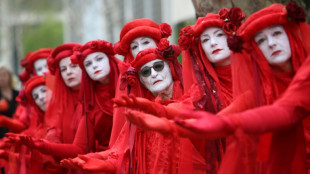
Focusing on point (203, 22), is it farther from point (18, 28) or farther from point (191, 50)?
point (18, 28)

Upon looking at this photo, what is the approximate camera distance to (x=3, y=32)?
1017 inches

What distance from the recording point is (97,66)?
582 cm

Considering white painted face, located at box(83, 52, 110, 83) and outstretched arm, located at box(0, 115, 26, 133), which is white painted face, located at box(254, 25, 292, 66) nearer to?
white painted face, located at box(83, 52, 110, 83)

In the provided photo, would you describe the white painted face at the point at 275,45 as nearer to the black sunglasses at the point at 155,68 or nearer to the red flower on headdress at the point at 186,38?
the red flower on headdress at the point at 186,38

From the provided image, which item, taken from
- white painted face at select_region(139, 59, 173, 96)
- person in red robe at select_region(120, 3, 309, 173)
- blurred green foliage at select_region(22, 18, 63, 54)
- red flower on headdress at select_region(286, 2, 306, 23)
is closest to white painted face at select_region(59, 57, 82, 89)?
white painted face at select_region(139, 59, 173, 96)

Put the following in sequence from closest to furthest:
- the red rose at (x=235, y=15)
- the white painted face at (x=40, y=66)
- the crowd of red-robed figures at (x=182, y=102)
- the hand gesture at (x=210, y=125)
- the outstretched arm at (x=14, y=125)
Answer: the hand gesture at (x=210, y=125) < the crowd of red-robed figures at (x=182, y=102) < the red rose at (x=235, y=15) < the outstretched arm at (x=14, y=125) < the white painted face at (x=40, y=66)

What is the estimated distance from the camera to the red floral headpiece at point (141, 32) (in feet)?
18.0

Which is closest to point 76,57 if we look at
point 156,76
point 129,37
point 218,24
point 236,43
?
point 129,37

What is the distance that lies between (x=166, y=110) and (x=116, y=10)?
11891 millimetres

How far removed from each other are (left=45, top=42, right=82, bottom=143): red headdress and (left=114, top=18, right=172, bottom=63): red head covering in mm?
942

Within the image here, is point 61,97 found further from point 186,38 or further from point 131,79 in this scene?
point 186,38

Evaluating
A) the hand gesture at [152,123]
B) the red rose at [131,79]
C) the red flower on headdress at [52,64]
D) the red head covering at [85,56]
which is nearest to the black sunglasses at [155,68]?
the red rose at [131,79]

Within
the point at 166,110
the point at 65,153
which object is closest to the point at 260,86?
the point at 166,110

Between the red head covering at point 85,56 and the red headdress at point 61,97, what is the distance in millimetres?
460
